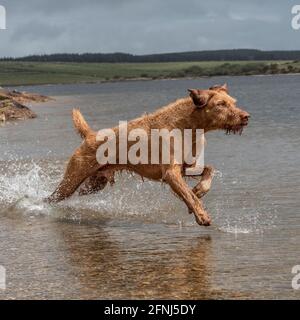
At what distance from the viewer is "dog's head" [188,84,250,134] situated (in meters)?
10.2

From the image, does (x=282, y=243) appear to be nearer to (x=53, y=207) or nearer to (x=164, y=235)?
(x=164, y=235)

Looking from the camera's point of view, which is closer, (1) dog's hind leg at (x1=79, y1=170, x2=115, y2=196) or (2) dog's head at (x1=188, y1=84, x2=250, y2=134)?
(2) dog's head at (x1=188, y1=84, x2=250, y2=134)

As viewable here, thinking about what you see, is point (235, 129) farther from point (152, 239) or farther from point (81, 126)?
point (81, 126)

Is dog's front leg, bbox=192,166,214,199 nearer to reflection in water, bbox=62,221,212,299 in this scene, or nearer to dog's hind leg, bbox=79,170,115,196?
reflection in water, bbox=62,221,212,299

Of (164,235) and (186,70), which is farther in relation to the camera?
(186,70)

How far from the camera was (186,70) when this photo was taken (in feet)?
630

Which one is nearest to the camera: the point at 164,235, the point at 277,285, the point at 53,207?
the point at 277,285

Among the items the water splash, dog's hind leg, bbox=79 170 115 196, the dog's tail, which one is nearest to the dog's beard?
the water splash

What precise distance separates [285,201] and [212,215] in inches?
62.7

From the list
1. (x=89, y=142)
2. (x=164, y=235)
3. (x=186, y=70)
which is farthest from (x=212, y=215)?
(x=186, y=70)

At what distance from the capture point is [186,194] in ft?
33.0

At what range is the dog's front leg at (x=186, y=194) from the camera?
984cm

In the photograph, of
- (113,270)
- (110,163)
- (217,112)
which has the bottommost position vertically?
(113,270)

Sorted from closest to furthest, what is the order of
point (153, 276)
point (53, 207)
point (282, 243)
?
point (153, 276), point (282, 243), point (53, 207)
